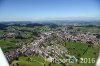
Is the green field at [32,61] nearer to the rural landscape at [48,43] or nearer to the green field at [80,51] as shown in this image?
the rural landscape at [48,43]

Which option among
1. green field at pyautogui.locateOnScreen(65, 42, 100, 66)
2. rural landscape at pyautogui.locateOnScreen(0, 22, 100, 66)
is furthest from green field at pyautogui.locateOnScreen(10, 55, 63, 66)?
green field at pyautogui.locateOnScreen(65, 42, 100, 66)

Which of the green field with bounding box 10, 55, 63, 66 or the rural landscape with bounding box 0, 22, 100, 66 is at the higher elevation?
the rural landscape with bounding box 0, 22, 100, 66

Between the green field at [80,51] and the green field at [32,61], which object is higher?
the green field at [80,51]

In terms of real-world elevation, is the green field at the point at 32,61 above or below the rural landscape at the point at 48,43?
below

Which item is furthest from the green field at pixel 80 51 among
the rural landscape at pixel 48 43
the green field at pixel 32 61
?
the green field at pixel 32 61

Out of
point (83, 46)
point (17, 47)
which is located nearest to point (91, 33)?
point (83, 46)

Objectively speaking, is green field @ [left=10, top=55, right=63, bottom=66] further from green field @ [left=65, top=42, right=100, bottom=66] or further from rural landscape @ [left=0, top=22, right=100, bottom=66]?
green field @ [left=65, top=42, right=100, bottom=66]

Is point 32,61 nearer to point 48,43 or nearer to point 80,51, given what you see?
point 48,43

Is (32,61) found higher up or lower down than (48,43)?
lower down

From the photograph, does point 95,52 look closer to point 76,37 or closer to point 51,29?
point 76,37

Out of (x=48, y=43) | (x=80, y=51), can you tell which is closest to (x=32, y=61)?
(x=48, y=43)

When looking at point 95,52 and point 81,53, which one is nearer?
point 95,52
